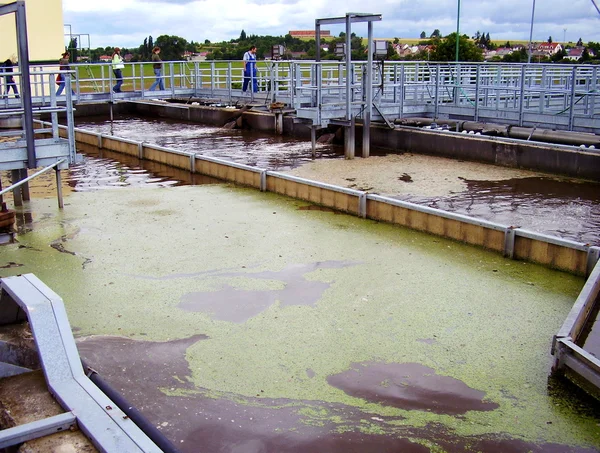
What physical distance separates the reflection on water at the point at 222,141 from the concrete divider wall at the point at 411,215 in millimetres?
1395

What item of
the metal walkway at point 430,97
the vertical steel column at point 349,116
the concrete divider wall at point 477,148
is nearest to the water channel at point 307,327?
the metal walkway at point 430,97

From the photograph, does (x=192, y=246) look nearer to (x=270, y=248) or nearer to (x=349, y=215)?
(x=270, y=248)

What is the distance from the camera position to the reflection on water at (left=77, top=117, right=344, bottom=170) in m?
13.8

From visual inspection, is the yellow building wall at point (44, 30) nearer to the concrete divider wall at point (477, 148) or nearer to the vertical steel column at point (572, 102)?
the concrete divider wall at point (477, 148)

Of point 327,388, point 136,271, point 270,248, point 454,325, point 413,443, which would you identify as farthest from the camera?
point 270,248

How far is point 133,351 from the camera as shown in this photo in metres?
5.18

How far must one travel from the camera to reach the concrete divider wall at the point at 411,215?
6902 mm

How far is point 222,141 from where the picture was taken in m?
16.3

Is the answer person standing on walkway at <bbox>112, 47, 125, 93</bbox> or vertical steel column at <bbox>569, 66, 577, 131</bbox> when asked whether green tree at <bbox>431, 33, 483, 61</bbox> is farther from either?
vertical steel column at <bbox>569, 66, 577, 131</bbox>

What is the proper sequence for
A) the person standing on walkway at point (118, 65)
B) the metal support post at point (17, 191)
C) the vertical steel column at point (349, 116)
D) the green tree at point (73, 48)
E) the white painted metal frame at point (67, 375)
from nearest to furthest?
the white painted metal frame at point (67, 375) → the metal support post at point (17, 191) → the vertical steel column at point (349, 116) → the person standing on walkway at point (118, 65) → the green tree at point (73, 48)

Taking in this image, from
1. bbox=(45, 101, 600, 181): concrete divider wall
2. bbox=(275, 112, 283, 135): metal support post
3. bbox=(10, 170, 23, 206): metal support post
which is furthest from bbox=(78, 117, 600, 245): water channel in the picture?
bbox=(10, 170, 23, 206): metal support post

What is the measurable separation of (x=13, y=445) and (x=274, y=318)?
317cm

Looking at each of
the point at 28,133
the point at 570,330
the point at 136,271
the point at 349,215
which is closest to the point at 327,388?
the point at 570,330

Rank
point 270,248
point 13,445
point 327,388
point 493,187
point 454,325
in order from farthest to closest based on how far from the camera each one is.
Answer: point 493,187, point 270,248, point 454,325, point 327,388, point 13,445
